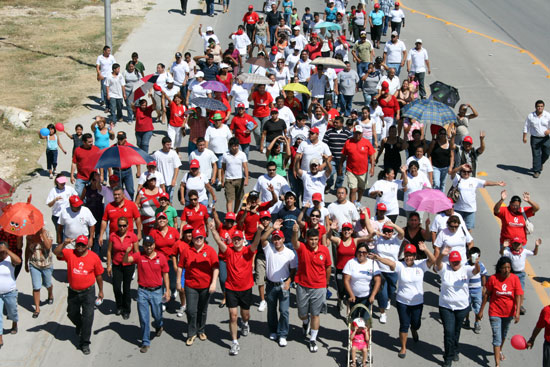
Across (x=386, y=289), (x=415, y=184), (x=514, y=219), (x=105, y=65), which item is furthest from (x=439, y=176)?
(x=105, y=65)

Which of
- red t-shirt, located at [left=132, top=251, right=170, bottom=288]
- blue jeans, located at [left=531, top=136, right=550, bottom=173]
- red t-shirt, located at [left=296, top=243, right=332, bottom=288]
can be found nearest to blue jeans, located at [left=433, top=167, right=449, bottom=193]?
blue jeans, located at [left=531, top=136, right=550, bottom=173]

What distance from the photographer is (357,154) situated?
54.3ft

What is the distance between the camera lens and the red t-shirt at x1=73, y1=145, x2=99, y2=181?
16212mm

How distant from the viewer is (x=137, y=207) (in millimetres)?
14258

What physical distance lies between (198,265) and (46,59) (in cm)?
1983

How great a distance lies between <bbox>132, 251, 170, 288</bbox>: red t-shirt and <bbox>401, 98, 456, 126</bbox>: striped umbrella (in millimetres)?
6979

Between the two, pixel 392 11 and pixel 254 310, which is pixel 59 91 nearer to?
pixel 392 11

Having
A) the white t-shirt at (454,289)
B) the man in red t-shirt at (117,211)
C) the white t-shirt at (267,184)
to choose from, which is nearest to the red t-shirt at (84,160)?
the man in red t-shirt at (117,211)

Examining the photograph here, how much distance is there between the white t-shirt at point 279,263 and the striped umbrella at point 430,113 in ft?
18.5

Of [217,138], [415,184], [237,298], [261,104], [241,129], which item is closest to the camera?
[237,298]

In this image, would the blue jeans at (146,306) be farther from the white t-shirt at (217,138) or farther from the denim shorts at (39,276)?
the white t-shirt at (217,138)

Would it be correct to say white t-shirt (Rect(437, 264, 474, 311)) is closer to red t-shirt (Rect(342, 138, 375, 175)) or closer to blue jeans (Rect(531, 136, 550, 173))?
red t-shirt (Rect(342, 138, 375, 175))

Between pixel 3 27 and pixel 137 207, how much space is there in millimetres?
23165

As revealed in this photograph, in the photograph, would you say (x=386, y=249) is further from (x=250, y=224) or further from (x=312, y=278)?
(x=250, y=224)
